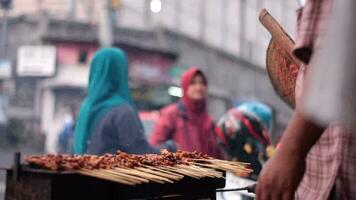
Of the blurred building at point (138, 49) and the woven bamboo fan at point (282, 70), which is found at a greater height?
the blurred building at point (138, 49)

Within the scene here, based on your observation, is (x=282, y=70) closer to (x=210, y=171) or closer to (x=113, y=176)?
(x=210, y=171)

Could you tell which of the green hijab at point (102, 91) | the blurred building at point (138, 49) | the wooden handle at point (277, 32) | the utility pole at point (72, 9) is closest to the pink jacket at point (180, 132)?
the green hijab at point (102, 91)

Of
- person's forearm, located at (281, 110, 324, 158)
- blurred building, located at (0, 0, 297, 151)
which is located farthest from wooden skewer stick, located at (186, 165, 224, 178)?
blurred building, located at (0, 0, 297, 151)

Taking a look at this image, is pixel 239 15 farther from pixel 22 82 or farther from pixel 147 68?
pixel 22 82

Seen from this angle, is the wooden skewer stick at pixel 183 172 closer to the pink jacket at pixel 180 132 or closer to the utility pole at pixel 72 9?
the pink jacket at pixel 180 132

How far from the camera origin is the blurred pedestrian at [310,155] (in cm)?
153

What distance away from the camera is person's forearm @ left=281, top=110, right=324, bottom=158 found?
152 cm

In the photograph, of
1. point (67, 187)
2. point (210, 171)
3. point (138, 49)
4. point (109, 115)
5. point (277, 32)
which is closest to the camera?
point (67, 187)

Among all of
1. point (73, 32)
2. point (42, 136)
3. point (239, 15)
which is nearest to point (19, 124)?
point (42, 136)

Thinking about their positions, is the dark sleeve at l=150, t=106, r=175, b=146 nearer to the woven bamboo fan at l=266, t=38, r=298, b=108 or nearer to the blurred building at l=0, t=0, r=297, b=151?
the woven bamboo fan at l=266, t=38, r=298, b=108

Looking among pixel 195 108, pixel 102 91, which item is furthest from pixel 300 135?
pixel 195 108

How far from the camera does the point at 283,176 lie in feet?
5.04

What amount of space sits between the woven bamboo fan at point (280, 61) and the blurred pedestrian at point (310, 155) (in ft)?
1.70

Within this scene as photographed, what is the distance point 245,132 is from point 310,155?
2898 mm
